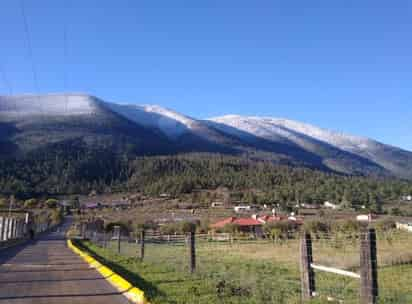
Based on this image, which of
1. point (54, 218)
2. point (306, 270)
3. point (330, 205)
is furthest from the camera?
point (330, 205)

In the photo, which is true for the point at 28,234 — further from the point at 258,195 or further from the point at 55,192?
the point at 55,192

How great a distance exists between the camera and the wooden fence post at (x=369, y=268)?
7211 mm

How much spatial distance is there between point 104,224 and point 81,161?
12791 centimetres

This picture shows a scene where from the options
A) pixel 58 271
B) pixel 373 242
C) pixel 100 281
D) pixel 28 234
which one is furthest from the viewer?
pixel 28 234

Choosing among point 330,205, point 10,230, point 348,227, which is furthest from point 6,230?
point 330,205

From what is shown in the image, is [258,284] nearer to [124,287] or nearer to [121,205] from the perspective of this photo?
[124,287]

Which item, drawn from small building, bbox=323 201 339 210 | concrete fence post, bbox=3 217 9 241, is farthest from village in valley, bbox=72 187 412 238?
concrete fence post, bbox=3 217 9 241

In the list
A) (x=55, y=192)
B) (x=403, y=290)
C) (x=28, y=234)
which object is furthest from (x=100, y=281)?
(x=55, y=192)

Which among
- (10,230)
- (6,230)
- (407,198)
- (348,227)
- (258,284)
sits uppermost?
(407,198)

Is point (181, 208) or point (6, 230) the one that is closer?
point (6, 230)

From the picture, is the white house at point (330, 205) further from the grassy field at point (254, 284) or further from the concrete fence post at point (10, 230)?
the grassy field at point (254, 284)

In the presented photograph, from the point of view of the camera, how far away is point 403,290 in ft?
36.9

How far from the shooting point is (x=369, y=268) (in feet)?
23.8

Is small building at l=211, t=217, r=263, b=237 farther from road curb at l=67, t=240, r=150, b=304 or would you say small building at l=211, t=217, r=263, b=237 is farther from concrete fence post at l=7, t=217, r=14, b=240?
road curb at l=67, t=240, r=150, b=304
